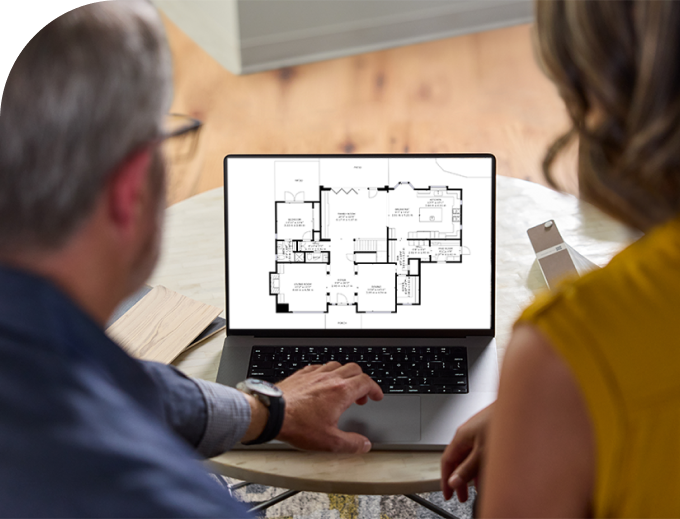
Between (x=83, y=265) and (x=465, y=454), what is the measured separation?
551 mm

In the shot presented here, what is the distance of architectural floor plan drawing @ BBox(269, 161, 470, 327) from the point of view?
1161mm

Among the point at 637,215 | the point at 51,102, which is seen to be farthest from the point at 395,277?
the point at 51,102

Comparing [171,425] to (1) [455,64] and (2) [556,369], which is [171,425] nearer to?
(2) [556,369]

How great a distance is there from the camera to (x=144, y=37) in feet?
2.07

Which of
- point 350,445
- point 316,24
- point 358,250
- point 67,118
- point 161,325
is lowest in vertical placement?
point 350,445

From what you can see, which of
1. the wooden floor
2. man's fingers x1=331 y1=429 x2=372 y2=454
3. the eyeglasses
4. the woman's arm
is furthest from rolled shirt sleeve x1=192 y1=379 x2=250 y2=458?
the wooden floor

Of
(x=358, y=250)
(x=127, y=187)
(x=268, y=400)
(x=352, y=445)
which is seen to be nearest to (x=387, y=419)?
(x=352, y=445)

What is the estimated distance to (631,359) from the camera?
0.52 meters

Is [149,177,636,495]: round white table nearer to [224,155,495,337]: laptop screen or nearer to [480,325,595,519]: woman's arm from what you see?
[224,155,495,337]: laptop screen

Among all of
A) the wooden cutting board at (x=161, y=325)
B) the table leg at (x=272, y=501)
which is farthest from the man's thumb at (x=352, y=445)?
the table leg at (x=272, y=501)

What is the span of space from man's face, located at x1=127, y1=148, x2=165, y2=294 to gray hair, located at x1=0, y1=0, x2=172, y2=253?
0.18ft

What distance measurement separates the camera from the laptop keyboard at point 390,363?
105 centimetres

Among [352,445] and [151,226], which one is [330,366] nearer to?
[352,445]

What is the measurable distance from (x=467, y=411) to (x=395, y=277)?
27 cm
